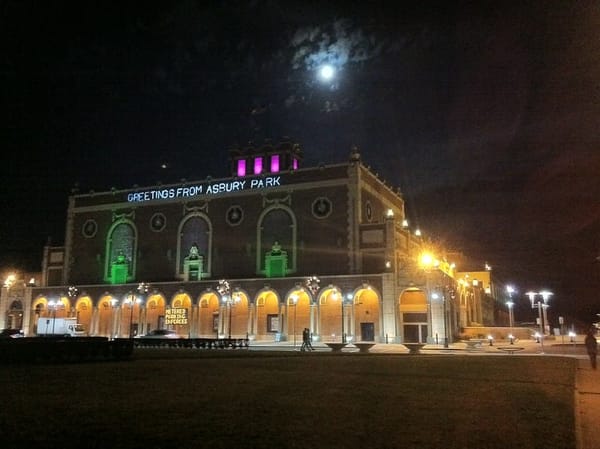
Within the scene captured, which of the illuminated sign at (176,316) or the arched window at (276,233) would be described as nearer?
the arched window at (276,233)

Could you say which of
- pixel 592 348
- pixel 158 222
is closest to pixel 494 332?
pixel 592 348

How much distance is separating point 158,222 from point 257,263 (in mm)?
14976

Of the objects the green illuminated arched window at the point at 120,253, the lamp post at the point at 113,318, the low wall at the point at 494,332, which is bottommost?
the low wall at the point at 494,332

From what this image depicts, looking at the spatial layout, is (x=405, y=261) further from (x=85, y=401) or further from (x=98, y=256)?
(x=85, y=401)

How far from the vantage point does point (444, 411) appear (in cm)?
1146

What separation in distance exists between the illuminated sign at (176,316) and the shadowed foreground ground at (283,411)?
140ft

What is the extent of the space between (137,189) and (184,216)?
8.40m

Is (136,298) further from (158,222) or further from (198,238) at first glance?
(198,238)

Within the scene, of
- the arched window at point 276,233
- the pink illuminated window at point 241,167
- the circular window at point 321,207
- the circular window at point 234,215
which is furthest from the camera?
the pink illuminated window at point 241,167

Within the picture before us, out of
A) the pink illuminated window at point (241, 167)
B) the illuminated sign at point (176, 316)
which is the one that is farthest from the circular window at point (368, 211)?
the illuminated sign at point (176, 316)

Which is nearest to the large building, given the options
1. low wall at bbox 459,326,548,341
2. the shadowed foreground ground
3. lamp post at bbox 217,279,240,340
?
lamp post at bbox 217,279,240,340

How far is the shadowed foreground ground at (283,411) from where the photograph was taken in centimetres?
875

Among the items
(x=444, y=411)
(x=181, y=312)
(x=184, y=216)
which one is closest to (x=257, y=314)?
(x=181, y=312)

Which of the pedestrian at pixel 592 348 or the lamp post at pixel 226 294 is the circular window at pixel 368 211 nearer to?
the lamp post at pixel 226 294
